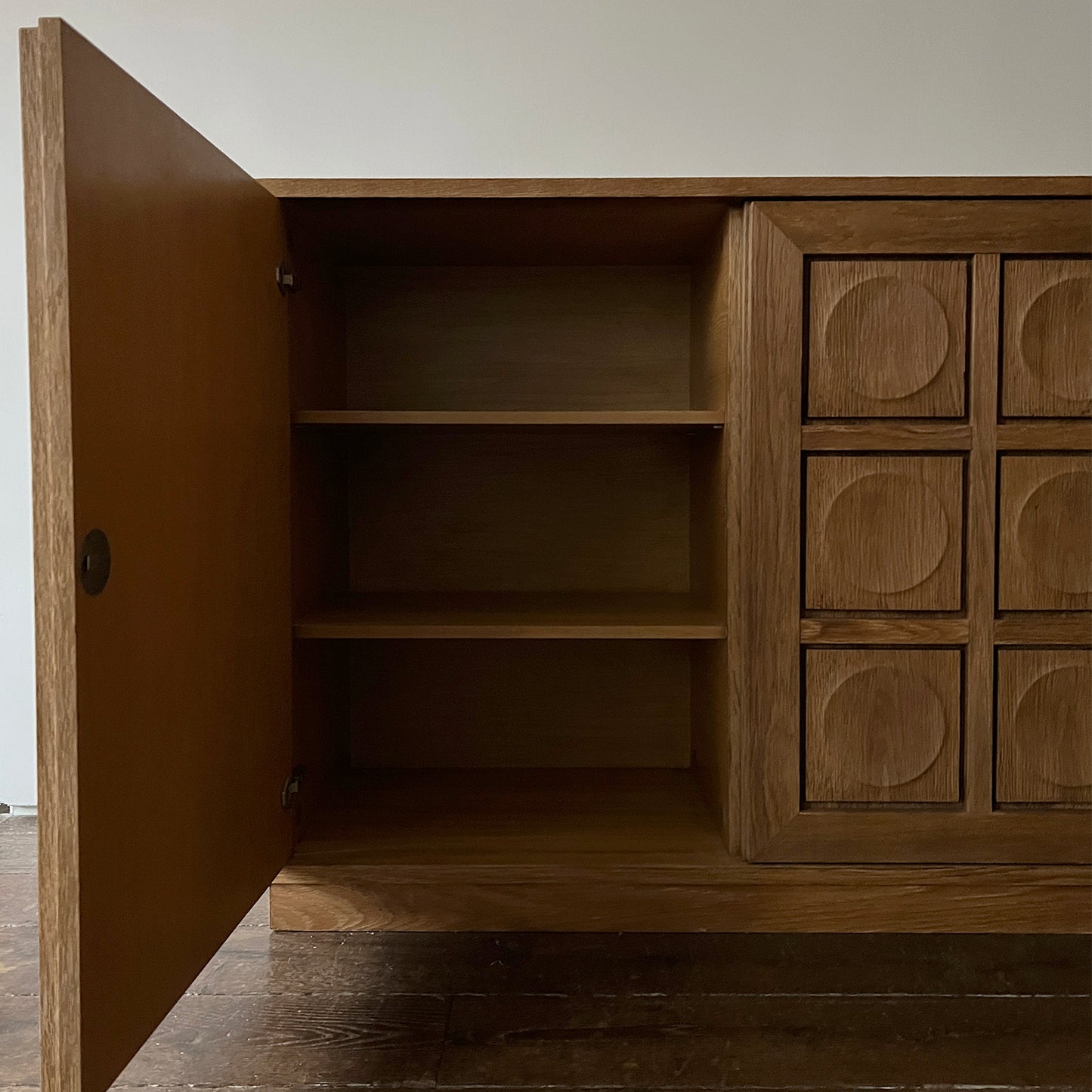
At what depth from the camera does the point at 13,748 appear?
5.66ft

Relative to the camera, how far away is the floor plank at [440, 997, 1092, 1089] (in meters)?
0.96

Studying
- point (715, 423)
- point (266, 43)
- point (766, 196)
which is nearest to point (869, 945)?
point (715, 423)

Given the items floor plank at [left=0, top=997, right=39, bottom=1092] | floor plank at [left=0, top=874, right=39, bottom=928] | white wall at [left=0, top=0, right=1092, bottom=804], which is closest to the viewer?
floor plank at [left=0, top=997, right=39, bottom=1092]

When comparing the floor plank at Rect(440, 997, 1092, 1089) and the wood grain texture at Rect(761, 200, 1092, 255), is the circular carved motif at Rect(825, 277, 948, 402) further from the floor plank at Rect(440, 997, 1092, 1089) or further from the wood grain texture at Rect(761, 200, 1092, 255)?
the floor plank at Rect(440, 997, 1092, 1089)

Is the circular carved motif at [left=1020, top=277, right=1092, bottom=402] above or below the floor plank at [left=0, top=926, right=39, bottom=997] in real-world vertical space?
above

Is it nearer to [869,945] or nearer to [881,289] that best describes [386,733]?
[869,945]

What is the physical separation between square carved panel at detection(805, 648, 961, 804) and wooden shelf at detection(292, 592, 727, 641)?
0.14m

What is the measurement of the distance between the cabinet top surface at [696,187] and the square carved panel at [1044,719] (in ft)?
1.68

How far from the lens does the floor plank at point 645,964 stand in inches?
44.8

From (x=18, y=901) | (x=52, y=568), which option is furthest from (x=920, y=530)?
(x=18, y=901)

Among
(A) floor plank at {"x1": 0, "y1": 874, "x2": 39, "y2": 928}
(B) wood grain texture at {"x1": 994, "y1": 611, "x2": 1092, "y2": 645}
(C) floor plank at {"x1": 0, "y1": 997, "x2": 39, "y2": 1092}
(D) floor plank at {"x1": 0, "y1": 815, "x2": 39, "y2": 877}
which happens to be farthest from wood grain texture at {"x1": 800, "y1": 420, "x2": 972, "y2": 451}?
(D) floor plank at {"x1": 0, "y1": 815, "x2": 39, "y2": 877}

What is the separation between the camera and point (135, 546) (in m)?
0.73

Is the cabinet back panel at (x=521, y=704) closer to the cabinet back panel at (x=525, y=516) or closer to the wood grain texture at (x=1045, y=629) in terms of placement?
the cabinet back panel at (x=525, y=516)

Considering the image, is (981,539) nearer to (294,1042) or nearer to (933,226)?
(933,226)
